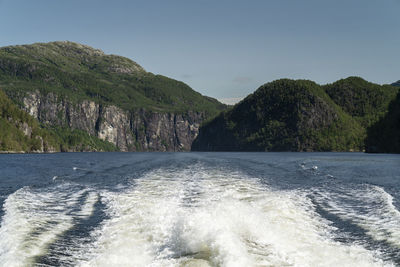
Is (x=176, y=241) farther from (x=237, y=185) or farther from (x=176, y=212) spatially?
(x=237, y=185)

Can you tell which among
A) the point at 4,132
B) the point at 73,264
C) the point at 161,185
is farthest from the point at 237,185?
the point at 4,132

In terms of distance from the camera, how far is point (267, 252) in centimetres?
1077

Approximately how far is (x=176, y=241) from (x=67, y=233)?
4383mm

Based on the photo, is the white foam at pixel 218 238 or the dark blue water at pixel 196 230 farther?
the dark blue water at pixel 196 230

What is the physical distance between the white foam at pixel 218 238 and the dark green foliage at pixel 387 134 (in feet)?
350

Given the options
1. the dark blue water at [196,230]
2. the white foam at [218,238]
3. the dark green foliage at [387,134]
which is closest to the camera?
the white foam at [218,238]

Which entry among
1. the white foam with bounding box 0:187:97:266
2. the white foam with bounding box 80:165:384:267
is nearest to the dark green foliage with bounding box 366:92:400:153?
the white foam with bounding box 80:165:384:267

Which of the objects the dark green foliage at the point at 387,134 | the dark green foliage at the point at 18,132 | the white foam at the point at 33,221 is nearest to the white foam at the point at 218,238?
the white foam at the point at 33,221

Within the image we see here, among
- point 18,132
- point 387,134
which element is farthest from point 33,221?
point 18,132

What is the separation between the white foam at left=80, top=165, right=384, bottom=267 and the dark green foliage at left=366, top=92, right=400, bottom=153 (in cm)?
10681

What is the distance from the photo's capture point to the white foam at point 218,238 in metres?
10.2

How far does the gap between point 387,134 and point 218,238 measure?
394ft

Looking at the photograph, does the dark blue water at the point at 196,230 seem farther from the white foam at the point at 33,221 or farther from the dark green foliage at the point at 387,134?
the dark green foliage at the point at 387,134

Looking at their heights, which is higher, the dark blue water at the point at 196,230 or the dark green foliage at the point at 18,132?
the dark green foliage at the point at 18,132
